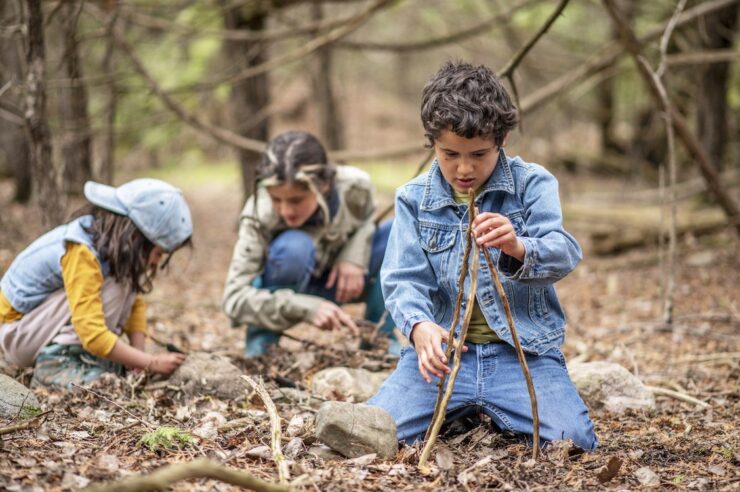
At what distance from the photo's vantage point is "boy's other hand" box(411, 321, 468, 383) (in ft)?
7.70

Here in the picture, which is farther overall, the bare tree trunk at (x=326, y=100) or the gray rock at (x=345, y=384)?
the bare tree trunk at (x=326, y=100)

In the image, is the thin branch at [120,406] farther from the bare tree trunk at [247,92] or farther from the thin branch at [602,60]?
the bare tree trunk at [247,92]

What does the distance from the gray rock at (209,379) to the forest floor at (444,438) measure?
0.19ft

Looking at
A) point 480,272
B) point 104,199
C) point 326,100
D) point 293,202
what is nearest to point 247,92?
point 326,100

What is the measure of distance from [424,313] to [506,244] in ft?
1.44

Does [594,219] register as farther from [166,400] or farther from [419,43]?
[166,400]

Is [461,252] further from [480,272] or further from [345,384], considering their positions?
[345,384]

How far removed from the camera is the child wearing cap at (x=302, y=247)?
Result: 3.71 meters

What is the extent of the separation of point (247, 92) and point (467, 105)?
568cm

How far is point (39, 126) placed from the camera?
3.95 m

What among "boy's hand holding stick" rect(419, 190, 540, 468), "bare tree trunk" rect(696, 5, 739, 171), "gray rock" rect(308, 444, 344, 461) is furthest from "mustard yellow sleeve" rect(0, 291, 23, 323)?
"bare tree trunk" rect(696, 5, 739, 171)

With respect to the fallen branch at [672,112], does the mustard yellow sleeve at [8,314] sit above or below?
below

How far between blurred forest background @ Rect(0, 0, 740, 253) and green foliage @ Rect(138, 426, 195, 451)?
7.08ft

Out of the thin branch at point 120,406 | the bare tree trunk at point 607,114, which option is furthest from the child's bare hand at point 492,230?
the bare tree trunk at point 607,114
